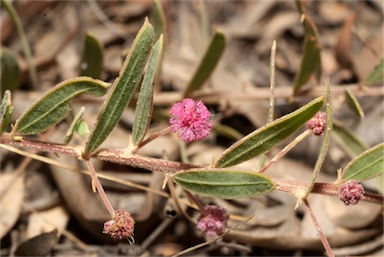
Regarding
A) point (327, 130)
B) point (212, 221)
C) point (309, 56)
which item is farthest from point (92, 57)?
point (327, 130)

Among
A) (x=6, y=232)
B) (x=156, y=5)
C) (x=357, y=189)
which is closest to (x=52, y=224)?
(x=6, y=232)

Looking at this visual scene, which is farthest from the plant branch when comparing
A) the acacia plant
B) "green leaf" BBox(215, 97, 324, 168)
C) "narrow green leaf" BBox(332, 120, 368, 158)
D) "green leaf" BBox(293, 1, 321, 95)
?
"green leaf" BBox(293, 1, 321, 95)

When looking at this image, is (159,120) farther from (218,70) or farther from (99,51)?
(218,70)

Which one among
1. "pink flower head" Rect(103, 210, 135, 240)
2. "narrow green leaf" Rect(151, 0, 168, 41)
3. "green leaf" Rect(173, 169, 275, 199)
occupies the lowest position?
"pink flower head" Rect(103, 210, 135, 240)

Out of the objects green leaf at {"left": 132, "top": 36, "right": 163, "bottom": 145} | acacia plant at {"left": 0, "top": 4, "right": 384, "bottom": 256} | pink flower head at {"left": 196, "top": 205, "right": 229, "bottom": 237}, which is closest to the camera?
acacia plant at {"left": 0, "top": 4, "right": 384, "bottom": 256}

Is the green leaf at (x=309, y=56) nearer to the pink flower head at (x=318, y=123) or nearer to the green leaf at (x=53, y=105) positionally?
the pink flower head at (x=318, y=123)

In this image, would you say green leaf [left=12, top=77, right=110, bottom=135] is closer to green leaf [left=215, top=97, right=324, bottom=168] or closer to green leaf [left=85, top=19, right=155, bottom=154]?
green leaf [left=85, top=19, right=155, bottom=154]

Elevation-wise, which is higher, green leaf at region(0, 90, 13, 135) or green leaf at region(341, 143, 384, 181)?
green leaf at region(341, 143, 384, 181)

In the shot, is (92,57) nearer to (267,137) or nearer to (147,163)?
(147,163)

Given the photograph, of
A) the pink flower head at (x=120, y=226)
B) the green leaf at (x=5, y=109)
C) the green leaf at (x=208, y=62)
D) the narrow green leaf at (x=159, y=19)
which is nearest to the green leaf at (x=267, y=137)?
the pink flower head at (x=120, y=226)
